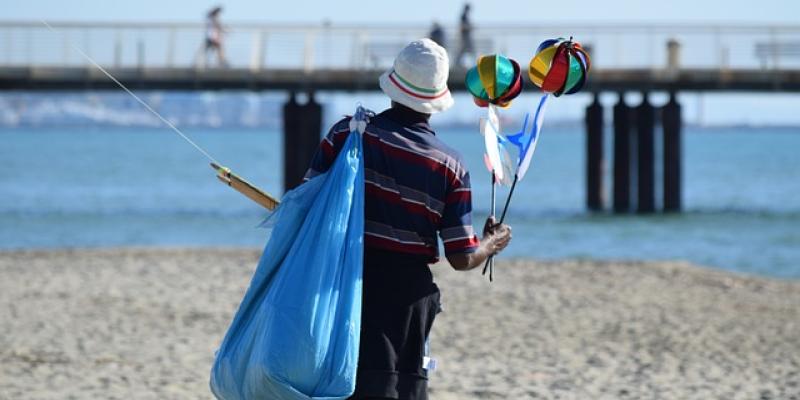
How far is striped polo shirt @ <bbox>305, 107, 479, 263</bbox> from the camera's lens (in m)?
4.79

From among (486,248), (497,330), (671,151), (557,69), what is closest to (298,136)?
(671,151)

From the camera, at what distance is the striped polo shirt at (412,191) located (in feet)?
15.7

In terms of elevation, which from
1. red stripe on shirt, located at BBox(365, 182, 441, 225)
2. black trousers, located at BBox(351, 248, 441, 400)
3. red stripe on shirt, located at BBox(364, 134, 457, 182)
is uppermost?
red stripe on shirt, located at BBox(364, 134, 457, 182)

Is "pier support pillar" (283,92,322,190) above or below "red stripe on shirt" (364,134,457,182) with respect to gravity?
above

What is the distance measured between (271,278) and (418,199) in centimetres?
53

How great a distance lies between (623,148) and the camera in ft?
102

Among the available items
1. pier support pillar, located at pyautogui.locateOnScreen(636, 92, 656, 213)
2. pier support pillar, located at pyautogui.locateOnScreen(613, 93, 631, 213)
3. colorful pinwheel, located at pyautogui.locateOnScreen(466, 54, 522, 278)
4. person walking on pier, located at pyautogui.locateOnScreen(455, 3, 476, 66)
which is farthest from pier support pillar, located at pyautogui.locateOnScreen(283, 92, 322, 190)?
colorful pinwheel, located at pyautogui.locateOnScreen(466, 54, 522, 278)

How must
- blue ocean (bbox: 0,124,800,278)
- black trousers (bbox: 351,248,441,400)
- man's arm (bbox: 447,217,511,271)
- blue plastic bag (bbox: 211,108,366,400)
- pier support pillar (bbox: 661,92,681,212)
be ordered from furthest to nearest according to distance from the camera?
pier support pillar (bbox: 661,92,681,212)
blue ocean (bbox: 0,124,800,278)
man's arm (bbox: 447,217,511,271)
black trousers (bbox: 351,248,441,400)
blue plastic bag (bbox: 211,108,366,400)

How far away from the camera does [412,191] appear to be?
4.79m

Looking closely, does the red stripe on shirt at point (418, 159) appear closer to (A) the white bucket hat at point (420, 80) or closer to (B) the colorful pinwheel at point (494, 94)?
(A) the white bucket hat at point (420, 80)

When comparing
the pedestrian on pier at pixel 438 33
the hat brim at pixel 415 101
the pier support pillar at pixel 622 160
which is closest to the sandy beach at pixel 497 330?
the hat brim at pixel 415 101

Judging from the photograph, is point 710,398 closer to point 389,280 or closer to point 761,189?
point 389,280

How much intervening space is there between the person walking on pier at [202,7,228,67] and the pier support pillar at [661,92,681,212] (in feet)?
29.6

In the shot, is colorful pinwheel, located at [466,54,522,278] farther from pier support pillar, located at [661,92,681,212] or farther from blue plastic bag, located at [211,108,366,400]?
pier support pillar, located at [661,92,681,212]
